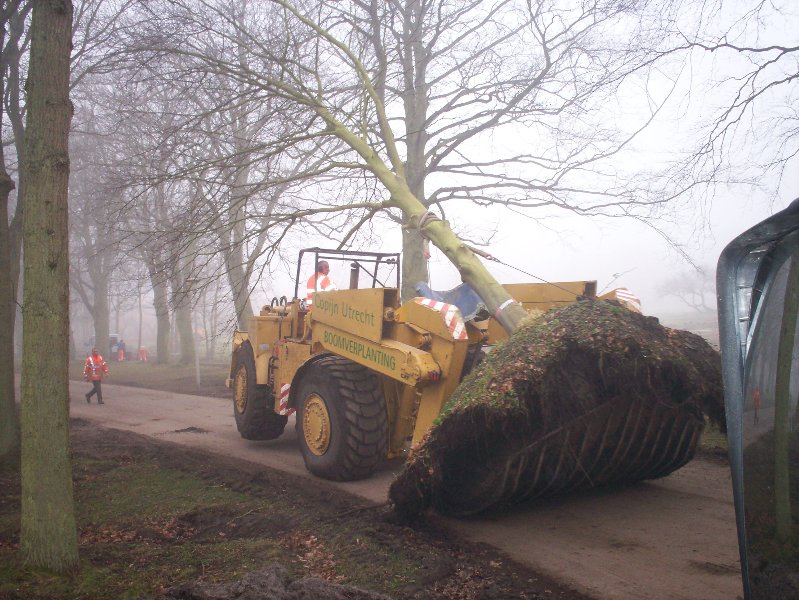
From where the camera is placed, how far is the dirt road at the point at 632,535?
4.08m

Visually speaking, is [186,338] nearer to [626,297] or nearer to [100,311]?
[100,311]

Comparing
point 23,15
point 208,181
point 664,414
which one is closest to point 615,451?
point 664,414

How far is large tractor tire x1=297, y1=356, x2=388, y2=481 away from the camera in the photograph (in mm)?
6449

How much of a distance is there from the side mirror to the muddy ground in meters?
1.92

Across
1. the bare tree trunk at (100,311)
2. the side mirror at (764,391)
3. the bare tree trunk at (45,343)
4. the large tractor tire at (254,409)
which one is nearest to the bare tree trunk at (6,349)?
the large tractor tire at (254,409)

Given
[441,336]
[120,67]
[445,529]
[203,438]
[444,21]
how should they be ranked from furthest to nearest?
1. [444,21]
2. [203,438]
3. [120,67]
4. [441,336]
5. [445,529]

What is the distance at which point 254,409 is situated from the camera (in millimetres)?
9031

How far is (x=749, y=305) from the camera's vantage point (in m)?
2.37

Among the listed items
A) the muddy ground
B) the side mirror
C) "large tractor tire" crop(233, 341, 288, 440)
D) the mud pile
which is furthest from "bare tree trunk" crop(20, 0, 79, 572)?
"large tractor tire" crop(233, 341, 288, 440)

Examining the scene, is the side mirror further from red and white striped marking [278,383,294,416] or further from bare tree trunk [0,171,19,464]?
bare tree trunk [0,171,19,464]

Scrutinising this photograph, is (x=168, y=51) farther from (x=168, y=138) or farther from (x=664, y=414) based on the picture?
(x=664, y=414)

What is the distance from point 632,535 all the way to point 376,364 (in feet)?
8.57

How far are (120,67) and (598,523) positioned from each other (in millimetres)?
7201

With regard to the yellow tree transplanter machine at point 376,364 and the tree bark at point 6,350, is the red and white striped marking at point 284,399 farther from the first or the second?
the tree bark at point 6,350
